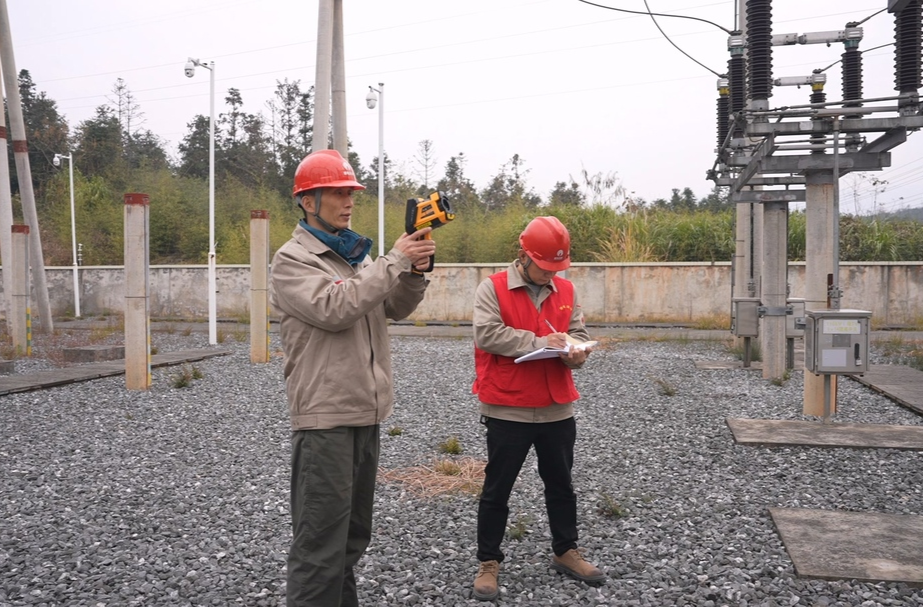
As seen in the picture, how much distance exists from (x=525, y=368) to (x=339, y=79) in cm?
1146

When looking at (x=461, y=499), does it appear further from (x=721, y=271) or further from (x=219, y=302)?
(x=219, y=302)

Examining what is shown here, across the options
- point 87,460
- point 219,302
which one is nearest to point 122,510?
point 87,460

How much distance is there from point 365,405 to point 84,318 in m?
25.5

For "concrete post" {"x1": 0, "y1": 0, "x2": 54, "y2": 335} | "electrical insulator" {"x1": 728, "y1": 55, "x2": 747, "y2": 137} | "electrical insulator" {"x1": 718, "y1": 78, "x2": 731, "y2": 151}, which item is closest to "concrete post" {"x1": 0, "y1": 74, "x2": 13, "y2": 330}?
"concrete post" {"x1": 0, "y1": 0, "x2": 54, "y2": 335}

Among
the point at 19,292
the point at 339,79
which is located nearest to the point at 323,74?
the point at 339,79

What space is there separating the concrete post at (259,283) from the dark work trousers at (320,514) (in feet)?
34.3

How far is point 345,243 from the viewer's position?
3406 mm

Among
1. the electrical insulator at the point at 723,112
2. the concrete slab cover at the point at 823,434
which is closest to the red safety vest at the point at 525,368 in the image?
the concrete slab cover at the point at 823,434

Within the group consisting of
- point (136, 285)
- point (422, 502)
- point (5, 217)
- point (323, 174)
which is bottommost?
point (422, 502)

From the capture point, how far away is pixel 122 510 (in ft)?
18.0

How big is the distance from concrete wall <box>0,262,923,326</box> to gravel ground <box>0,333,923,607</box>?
1217 cm

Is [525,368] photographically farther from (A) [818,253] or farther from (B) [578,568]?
(A) [818,253]

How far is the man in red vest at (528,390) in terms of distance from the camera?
403 cm

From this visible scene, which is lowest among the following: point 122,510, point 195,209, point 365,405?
point 122,510
